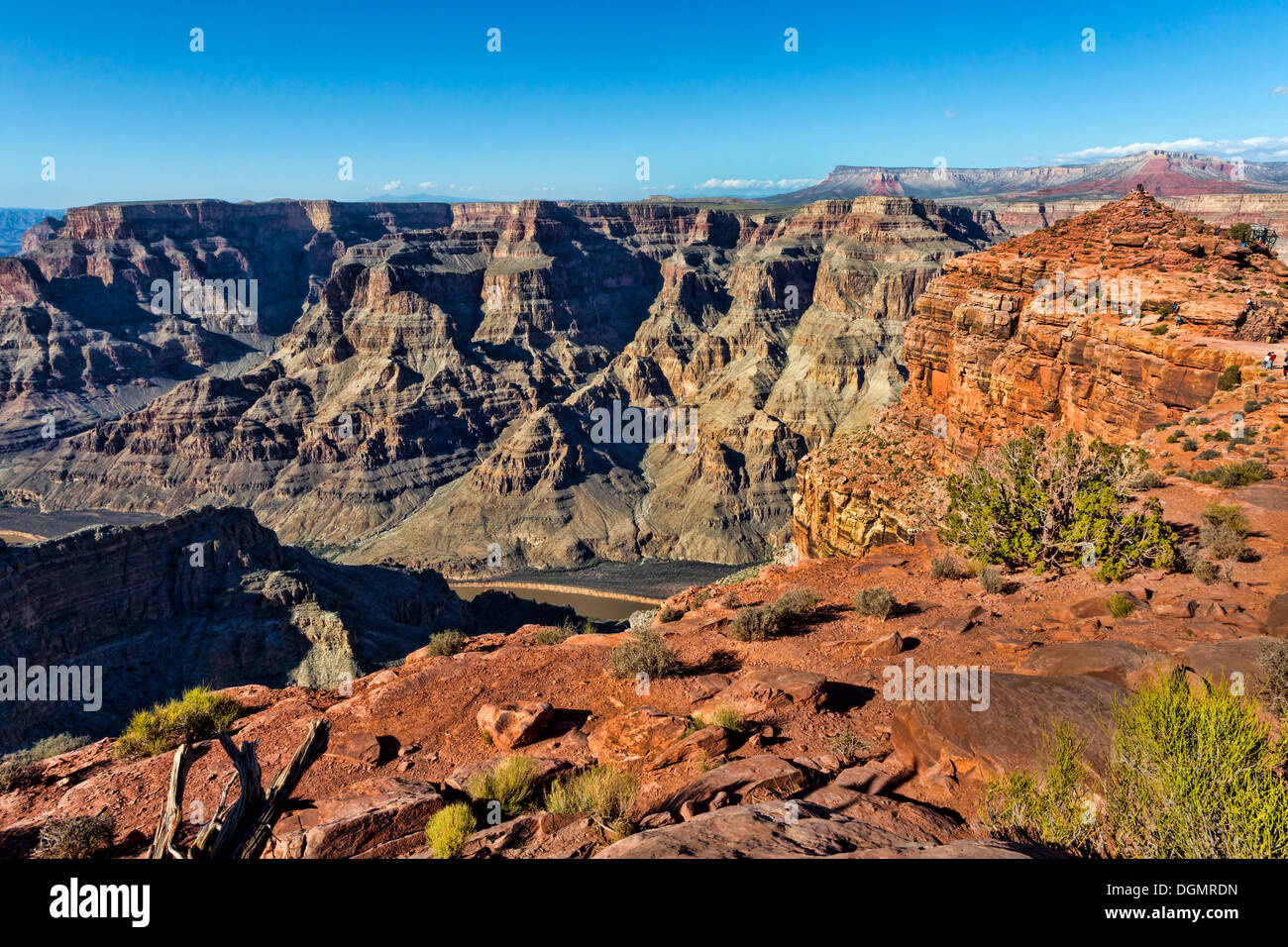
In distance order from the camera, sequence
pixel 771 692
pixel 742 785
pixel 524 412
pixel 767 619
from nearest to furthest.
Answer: pixel 742 785, pixel 771 692, pixel 767 619, pixel 524 412

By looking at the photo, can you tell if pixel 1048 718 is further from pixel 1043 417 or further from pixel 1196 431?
pixel 1043 417

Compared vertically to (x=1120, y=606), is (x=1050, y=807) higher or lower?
higher

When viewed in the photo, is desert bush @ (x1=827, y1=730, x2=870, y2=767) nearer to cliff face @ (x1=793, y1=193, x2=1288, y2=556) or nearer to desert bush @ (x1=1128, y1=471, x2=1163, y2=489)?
desert bush @ (x1=1128, y1=471, x2=1163, y2=489)

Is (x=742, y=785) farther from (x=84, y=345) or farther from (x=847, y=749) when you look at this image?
(x=84, y=345)

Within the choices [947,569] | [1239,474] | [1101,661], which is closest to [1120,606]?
[1101,661]
